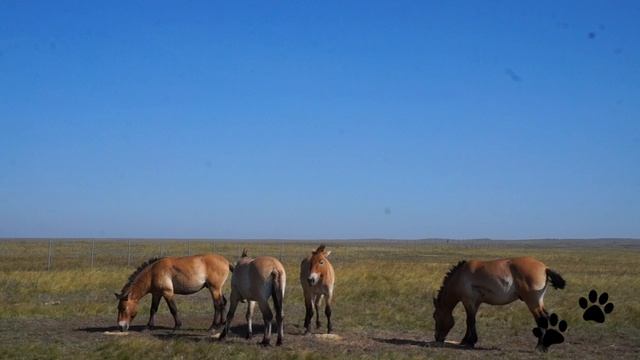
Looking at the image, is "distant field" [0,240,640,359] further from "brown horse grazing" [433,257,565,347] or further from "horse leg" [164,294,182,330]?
"brown horse grazing" [433,257,565,347]

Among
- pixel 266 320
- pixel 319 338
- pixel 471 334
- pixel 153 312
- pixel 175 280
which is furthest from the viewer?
pixel 175 280

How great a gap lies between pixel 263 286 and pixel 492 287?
4672 millimetres

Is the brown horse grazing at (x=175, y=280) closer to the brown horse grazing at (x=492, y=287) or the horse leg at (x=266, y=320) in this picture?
the horse leg at (x=266, y=320)

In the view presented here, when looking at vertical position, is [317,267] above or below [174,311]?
above

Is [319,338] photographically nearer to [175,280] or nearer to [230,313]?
[230,313]

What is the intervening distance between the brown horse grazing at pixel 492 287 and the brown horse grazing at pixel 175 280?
5.10 m

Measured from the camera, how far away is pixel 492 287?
14305 mm

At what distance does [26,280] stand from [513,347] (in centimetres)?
2017

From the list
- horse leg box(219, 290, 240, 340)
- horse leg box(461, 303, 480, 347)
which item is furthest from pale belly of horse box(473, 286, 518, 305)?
horse leg box(219, 290, 240, 340)

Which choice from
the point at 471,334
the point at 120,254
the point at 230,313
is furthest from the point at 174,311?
the point at 120,254

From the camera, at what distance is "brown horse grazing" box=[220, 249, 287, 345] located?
1370 centimetres

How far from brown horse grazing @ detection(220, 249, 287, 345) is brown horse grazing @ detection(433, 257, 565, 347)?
143 inches

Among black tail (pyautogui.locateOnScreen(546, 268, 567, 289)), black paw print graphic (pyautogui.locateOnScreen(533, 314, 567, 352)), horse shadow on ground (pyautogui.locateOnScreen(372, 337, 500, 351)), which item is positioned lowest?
horse shadow on ground (pyautogui.locateOnScreen(372, 337, 500, 351))

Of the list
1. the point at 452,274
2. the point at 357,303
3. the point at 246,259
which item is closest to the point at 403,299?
the point at 357,303
